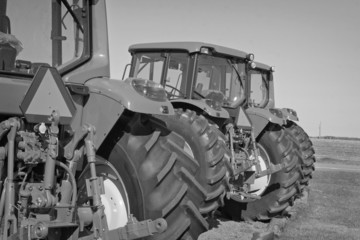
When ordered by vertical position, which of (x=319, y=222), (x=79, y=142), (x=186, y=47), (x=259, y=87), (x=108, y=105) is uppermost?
(x=186, y=47)

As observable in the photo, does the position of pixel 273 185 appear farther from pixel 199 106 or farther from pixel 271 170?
pixel 199 106

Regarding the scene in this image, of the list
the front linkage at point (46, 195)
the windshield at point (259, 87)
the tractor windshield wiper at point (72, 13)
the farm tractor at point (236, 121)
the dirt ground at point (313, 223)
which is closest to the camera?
the front linkage at point (46, 195)

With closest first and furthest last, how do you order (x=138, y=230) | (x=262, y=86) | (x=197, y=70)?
(x=138, y=230) → (x=197, y=70) → (x=262, y=86)

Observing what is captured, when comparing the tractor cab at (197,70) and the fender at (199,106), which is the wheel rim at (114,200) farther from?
the tractor cab at (197,70)

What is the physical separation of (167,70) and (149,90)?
15.6 feet

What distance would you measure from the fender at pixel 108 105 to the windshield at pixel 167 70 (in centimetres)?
434

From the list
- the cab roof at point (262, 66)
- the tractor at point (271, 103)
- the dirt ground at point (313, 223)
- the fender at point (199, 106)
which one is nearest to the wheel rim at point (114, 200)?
the dirt ground at point (313, 223)

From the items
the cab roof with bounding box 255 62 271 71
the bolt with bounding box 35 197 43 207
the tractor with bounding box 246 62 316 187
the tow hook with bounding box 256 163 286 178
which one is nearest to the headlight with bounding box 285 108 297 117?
the tractor with bounding box 246 62 316 187

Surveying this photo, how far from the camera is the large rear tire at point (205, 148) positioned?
546 centimetres

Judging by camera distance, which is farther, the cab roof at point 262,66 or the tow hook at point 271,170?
the cab roof at point 262,66

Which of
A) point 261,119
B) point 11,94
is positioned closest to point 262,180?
point 261,119

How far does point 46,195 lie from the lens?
9.81 ft

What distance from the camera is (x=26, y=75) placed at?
321cm

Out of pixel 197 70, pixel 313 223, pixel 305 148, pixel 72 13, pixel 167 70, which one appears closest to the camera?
pixel 72 13
